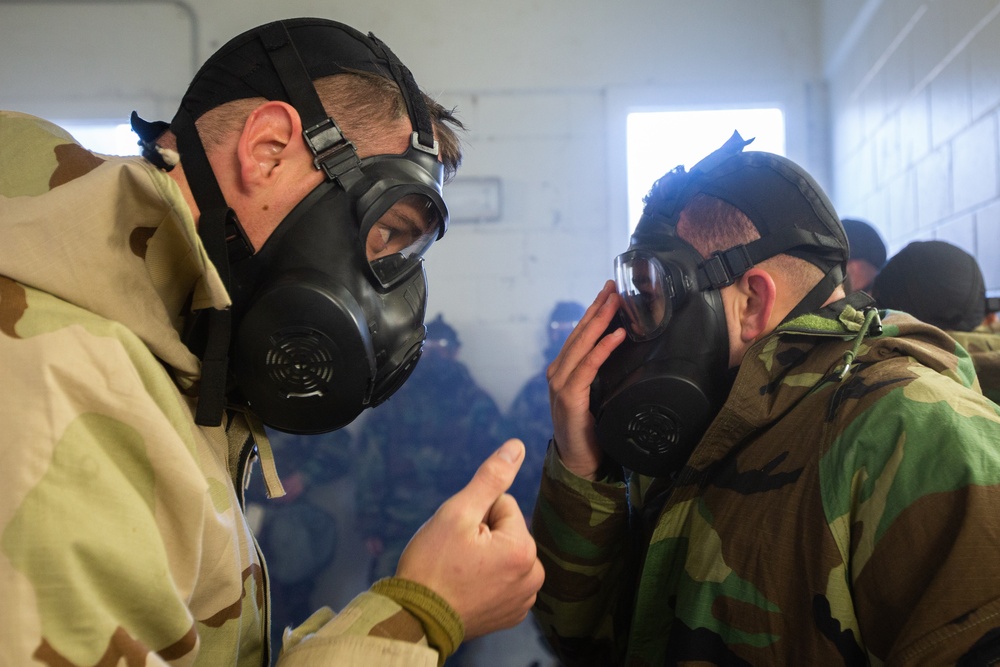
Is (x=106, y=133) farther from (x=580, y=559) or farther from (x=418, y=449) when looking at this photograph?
(x=580, y=559)

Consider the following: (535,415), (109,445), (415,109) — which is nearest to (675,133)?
(535,415)

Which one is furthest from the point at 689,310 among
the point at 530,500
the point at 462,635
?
the point at 530,500

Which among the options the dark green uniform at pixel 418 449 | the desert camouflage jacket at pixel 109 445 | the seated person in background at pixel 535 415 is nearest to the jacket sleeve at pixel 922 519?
the desert camouflage jacket at pixel 109 445

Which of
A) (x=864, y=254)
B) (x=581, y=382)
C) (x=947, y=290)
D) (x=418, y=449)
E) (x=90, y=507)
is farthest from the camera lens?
(x=418, y=449)

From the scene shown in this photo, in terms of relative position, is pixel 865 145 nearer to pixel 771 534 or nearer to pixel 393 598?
pixel 771 534

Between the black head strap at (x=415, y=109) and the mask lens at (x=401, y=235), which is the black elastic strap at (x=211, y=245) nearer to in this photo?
the mask lens at (x=401, y=235)

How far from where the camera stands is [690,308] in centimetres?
148

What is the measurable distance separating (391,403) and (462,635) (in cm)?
365

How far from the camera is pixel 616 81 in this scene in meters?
4.92

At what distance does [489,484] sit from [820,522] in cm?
52

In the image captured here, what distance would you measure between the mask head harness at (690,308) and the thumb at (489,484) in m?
0.47

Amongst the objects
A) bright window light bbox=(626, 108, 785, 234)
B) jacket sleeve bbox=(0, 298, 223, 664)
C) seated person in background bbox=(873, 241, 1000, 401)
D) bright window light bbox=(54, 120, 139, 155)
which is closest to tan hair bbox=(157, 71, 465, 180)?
jacket sleeve bbox=(0, 298, 223, 664)

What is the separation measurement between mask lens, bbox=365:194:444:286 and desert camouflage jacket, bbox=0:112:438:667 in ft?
0.89

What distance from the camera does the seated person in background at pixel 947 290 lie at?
2.59 metres
